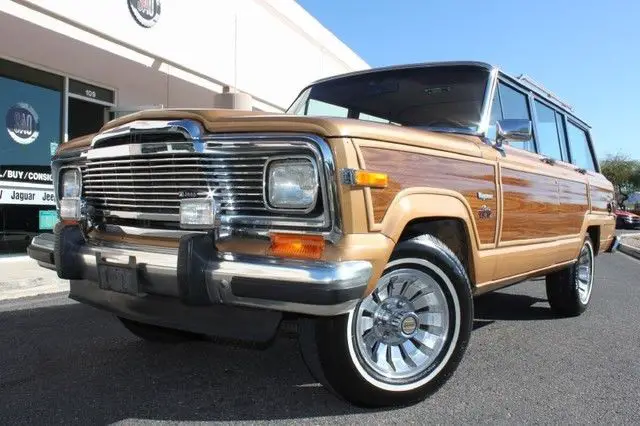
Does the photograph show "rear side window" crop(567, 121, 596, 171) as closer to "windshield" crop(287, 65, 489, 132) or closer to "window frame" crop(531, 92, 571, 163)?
"window frame" crop(531, 92, 571, 163)

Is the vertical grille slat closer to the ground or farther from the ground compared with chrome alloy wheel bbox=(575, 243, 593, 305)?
farther from the ground

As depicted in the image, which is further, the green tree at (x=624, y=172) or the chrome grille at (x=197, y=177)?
the green tree at (x=624, y=172)

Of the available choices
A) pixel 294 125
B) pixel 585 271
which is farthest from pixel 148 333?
pixel 585 271

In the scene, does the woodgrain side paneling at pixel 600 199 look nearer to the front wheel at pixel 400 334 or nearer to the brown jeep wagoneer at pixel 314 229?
the brown jeep wagoneer at pixel 314 229

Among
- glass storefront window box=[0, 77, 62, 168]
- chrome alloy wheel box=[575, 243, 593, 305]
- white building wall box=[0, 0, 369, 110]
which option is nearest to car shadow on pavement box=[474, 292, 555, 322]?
chrome alloy wheel box=[575, 243, 593, 305]

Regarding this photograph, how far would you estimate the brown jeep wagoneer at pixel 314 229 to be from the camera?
7.99 feet

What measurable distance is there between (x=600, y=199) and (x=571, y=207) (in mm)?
1228

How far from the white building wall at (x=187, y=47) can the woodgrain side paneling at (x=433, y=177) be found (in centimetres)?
616

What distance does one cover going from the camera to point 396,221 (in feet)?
8.68

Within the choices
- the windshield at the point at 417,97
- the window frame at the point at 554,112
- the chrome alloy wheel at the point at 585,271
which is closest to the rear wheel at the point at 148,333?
the windshield at the point at 417,97

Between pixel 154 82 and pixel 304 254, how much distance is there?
894 cm

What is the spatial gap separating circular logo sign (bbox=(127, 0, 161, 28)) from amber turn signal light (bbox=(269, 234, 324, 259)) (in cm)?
738

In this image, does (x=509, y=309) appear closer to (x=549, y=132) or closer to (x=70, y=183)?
(x=549, y=132)

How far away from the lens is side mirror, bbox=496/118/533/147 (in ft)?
11.7
